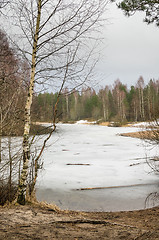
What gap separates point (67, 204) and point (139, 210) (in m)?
1.88

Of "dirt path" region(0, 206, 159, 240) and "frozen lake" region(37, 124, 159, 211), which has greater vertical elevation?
"dirt path" region(0, 206, 159, 240)

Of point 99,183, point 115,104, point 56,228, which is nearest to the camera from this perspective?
point 56,228

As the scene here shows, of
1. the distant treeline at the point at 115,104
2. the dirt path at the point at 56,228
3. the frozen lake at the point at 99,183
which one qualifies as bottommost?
the frozen lake at the point at 99,183

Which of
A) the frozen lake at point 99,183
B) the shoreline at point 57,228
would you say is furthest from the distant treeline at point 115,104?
the shoreline at point 57,228

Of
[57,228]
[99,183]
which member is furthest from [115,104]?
[57,228]

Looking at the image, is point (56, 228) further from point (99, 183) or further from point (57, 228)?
point (99, 183)

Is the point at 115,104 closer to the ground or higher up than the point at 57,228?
higher up

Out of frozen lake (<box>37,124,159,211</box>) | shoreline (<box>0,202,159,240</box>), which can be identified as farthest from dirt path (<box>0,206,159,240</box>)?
frozen lake (<box>37,124,159,211</box>)

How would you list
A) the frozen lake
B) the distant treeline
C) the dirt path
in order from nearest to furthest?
the dirt path, the frozen lake, the distant treeline

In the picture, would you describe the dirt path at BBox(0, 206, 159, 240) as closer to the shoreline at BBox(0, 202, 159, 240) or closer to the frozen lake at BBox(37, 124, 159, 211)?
the shoreline at BBox(0, 202, 159, 240)

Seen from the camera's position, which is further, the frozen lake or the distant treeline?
the distant treeline

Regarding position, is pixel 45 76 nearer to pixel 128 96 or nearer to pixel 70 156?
pixel 70 156

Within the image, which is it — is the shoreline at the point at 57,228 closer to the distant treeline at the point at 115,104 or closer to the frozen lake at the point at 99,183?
the frozen lake at the point at 99,183

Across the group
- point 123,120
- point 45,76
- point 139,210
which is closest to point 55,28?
point 45,76
